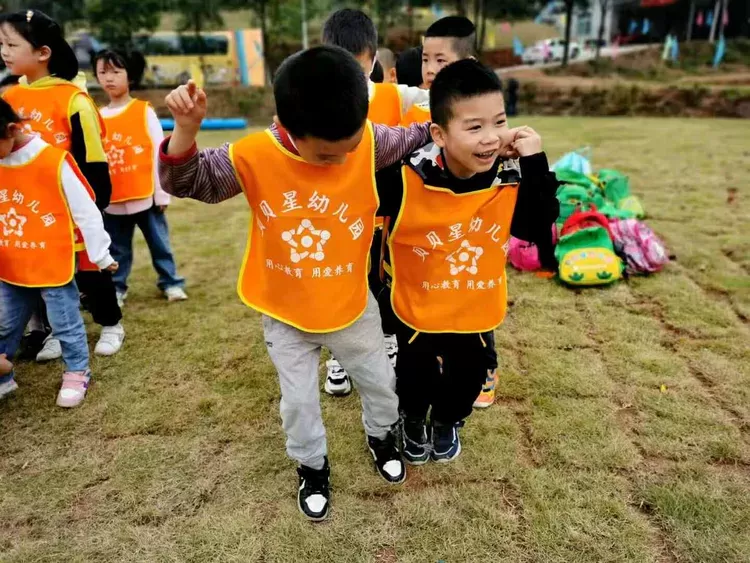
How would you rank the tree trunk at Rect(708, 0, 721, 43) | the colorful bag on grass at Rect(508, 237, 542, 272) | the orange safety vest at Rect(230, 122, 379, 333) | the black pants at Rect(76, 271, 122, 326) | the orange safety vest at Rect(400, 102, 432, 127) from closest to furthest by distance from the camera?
the orange safety vest at Rect(230, 122, 379, 333)
the orange safety vest at Rect(400, 102, 432, 127)
the black pants at Rect(76, 271, 122, 326)
the colorful bag on grass at Rect(508, 237, 542, 272)
the tree trunk at Rect(708, 0, 721, 43)

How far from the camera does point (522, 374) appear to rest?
330 cm

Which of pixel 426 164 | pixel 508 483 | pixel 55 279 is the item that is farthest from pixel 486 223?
pixel 55 279

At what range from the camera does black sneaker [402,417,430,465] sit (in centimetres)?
260

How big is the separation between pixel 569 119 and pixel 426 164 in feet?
53.5

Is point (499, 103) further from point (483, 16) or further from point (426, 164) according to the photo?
point (483, 16)

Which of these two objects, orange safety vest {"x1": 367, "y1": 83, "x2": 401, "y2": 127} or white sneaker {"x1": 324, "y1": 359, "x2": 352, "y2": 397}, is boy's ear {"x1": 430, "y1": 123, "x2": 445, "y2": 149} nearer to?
orange safety vest {"x1": 367, "y1": 83, "x2": 401, "y2": 127}

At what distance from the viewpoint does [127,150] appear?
3.96 metres

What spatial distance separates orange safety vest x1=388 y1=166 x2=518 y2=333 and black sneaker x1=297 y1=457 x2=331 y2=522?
0.69m

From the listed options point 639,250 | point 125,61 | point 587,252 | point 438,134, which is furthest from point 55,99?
point 639,250

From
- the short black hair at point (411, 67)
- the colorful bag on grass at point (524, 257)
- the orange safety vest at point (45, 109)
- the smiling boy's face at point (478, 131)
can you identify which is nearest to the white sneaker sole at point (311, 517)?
the smiling boy's face at point (478, 131)

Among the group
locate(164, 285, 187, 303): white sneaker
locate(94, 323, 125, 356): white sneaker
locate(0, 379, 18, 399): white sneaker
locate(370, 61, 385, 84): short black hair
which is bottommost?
locate(164, 285, 187, 303): white sneaker

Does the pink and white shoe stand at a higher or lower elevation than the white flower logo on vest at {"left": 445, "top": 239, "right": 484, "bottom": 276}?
lower

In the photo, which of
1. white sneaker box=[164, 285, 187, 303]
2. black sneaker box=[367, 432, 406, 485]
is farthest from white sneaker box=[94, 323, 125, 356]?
black sneaker box=[367, 432, 406, 485]

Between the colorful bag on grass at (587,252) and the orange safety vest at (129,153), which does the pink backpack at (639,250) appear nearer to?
the colorful bag on grass at (587,252)
